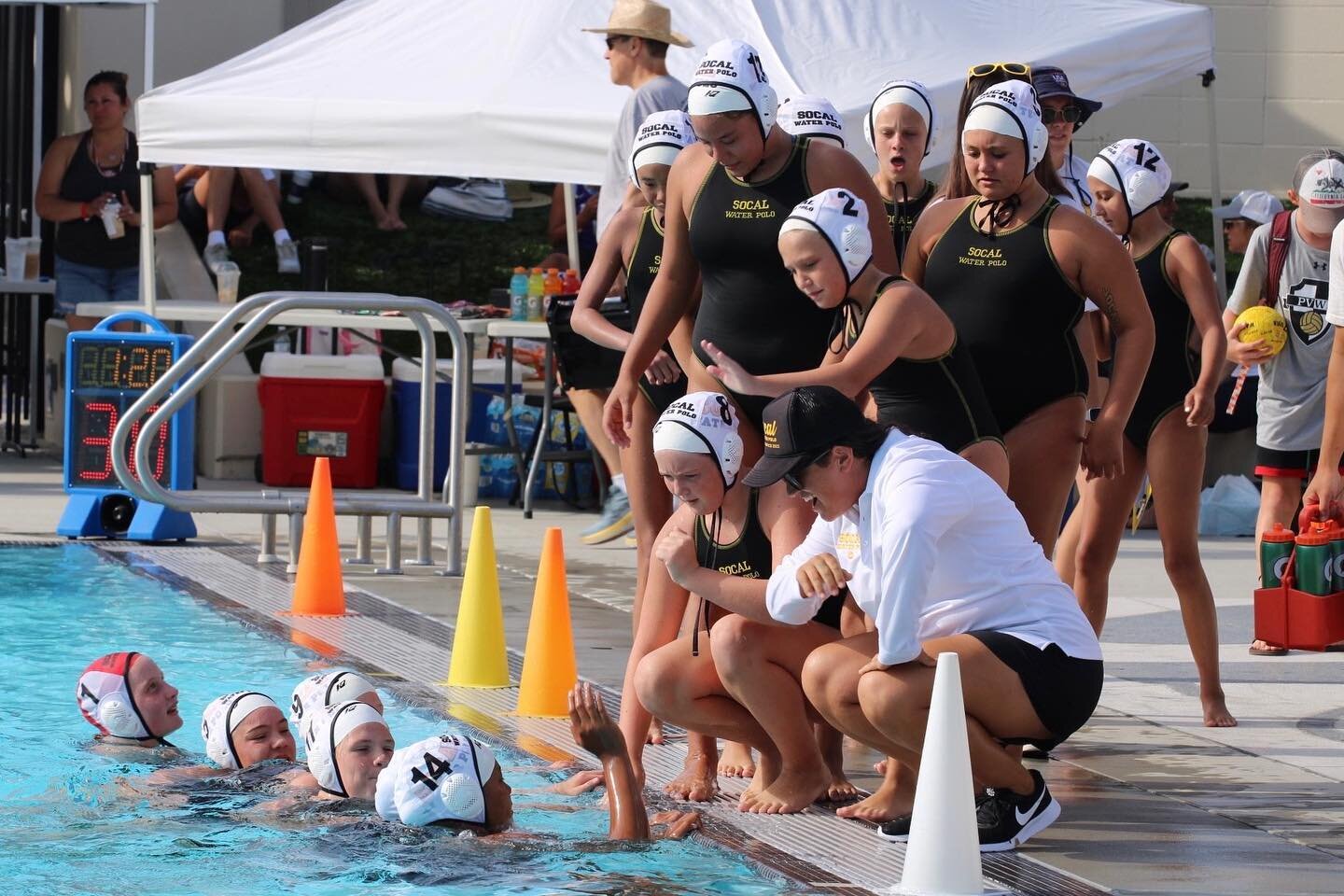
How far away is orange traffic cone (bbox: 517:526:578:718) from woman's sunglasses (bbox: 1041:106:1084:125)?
2.14m

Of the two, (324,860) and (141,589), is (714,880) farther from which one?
(141,589)

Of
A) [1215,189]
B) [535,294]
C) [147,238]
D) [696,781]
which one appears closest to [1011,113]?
[696,781]

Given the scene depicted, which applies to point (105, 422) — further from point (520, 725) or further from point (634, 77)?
point (520, 725)

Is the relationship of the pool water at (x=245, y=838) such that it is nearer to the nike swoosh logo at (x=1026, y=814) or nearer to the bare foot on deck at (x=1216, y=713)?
the nike swoosh logo at (x=1026, y=814)

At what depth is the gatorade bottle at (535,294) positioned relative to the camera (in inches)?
496

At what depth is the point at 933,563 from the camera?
4840mm

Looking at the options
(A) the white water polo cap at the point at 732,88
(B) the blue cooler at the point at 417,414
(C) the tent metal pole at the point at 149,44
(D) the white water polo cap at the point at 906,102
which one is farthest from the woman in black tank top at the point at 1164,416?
(C) the tent metal pole at the point at 149,44

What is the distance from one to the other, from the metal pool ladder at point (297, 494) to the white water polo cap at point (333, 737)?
3.66 metres

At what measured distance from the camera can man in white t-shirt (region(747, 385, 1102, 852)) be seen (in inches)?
192

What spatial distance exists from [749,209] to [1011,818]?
1.82 m

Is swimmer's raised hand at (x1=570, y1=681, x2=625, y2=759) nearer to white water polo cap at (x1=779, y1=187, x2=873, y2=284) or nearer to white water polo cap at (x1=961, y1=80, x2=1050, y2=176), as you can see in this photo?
white water polo cap at (x1=779, y1=187, x2=873, y2=284)

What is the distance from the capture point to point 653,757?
6.38 meters

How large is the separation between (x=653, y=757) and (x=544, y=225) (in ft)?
43.2

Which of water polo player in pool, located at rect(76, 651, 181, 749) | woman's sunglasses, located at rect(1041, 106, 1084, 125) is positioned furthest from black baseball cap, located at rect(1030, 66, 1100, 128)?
water polo player in pool, located at rect(76, 651, 181, 749)
